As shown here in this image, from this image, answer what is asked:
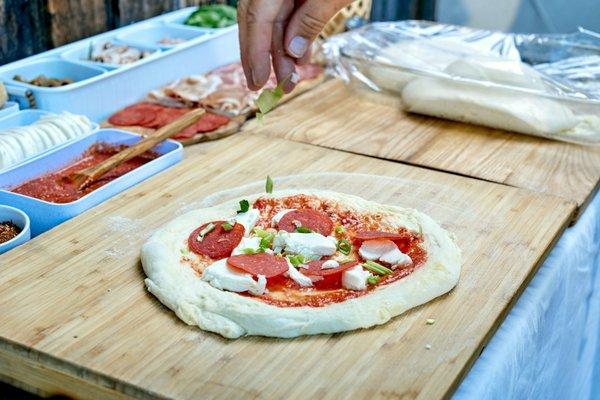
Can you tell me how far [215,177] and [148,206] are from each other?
28cm

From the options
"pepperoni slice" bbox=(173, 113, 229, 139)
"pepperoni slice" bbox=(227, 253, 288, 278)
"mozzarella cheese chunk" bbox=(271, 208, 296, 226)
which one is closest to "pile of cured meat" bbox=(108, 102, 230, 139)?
"pepperoni slice" bbox=(173, 113, 229, 139)

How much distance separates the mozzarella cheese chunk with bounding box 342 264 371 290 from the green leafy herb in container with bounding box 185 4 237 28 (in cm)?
197

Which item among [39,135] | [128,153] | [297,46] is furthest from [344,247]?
[39,135]

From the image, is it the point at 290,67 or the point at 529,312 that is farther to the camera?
the point at 290,67

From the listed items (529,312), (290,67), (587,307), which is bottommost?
(587,307)

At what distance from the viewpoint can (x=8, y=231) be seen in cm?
217

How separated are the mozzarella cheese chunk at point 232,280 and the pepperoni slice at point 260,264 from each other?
0.02 metres

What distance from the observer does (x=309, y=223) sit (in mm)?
2152

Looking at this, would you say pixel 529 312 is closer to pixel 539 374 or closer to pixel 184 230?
pixel 539 374

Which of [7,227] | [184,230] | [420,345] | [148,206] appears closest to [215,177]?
[148,206]

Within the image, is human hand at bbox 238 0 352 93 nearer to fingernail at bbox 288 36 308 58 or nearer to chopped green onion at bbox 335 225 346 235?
fingernail at bbox 288 36 308 58

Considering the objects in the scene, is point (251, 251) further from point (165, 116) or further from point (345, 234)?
point (165, 116)

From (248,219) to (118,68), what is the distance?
115 centimetres

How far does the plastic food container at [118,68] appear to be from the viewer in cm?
278
